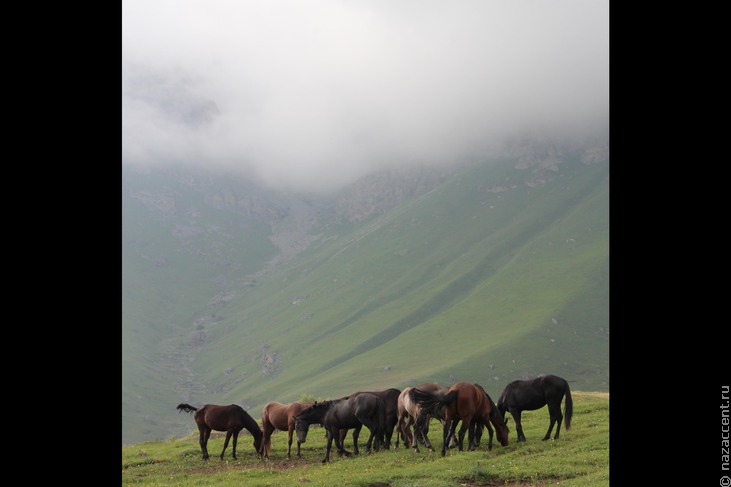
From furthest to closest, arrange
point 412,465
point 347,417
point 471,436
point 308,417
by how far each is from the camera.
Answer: point 308,417 < point 347,417 < point 471,436 < point 412,465

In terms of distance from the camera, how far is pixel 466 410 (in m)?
28.6

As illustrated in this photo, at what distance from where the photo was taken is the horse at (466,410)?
2853cm

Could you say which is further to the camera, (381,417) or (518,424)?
(381,417)

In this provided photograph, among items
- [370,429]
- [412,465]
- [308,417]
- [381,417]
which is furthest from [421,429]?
[308,417]

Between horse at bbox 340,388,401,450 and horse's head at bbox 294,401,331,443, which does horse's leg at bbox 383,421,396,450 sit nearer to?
horse at bbox 340,388,401,450

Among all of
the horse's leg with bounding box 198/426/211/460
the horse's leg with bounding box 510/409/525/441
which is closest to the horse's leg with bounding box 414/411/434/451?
the horse's leg with bounding box 510/409/525/441

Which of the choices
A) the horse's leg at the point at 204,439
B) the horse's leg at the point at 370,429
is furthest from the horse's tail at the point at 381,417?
the horse's leg at the point at 204,439

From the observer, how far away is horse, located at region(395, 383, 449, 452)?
29.5 m

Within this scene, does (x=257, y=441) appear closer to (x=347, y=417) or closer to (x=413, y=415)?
(x=347, y=417)

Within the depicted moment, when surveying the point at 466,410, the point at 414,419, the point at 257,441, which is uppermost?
the point at 466,410

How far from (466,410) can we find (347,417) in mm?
5584

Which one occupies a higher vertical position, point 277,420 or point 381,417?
point 381,417
